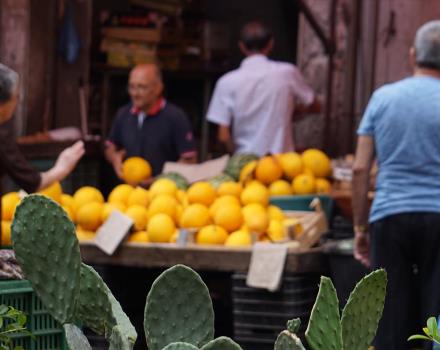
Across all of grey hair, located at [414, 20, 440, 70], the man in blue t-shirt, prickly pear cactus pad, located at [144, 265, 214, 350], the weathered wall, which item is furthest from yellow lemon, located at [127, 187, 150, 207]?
prickly pear cactus pad, located at [144, 265, 214, 350]

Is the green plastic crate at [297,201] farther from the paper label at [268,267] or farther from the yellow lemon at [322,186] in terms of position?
the paper label at [268,267]

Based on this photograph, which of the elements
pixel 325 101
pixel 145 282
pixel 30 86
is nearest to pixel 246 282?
pixel 145 282

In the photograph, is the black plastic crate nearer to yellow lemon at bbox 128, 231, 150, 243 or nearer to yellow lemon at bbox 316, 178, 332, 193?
yellow lemon at bbox 128, 231, 150, 243

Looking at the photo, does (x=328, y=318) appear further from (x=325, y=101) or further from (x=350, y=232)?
(x=325, y=101)

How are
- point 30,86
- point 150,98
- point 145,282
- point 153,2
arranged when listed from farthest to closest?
1. point 153,2
2. point 30,86
3. point 150,98
4. point 145,282

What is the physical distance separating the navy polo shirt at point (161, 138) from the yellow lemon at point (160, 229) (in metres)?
2.01

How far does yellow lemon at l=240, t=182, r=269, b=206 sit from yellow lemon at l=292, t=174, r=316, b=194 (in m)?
0.42

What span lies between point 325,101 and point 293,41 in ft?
11.6

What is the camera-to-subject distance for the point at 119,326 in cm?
299

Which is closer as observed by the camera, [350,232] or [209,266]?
[209,266]

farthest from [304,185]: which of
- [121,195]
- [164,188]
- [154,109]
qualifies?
[154,109]

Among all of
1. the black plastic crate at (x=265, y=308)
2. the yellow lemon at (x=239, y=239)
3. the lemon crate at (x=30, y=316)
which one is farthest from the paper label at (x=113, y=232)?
the lemon crate at (x=30, y=316)

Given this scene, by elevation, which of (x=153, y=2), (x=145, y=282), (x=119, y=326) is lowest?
(x=145, y=282)

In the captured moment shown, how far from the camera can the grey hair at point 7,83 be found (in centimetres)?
568
